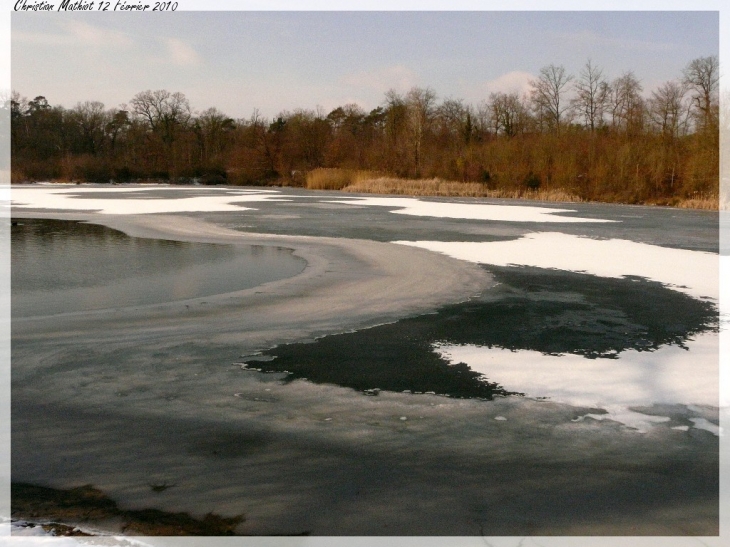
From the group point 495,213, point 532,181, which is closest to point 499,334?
point 495,213

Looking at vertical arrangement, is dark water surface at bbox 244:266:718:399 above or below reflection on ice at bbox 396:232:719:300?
below

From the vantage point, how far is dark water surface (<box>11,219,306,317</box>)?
8000 millimetres

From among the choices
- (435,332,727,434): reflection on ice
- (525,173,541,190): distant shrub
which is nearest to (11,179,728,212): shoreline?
(525,173,541,190): distant shrub

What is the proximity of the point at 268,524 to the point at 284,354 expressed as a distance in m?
2.75

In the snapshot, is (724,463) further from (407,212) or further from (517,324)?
(407,212)

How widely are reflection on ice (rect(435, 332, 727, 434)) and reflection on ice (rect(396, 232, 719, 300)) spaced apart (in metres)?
3.13

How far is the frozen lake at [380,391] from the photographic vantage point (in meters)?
3.34

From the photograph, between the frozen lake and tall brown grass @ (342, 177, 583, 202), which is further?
tall brown grass @ (342, 177, 583, 202)

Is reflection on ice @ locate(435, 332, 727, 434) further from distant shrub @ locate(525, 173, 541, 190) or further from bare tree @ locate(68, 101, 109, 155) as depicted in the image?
bare tree @ locate(68, 101, 109, 155)

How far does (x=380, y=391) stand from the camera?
15.9 ft

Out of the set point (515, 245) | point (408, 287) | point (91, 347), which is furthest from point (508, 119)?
point (91, 347)

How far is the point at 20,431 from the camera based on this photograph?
4.14 metres

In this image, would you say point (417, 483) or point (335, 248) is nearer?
point (417, 483)

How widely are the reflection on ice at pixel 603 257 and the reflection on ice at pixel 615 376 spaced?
3.13 metres
